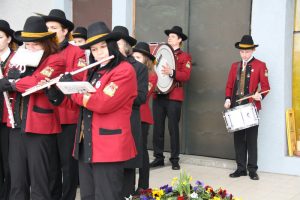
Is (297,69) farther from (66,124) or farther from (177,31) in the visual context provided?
(66,124)

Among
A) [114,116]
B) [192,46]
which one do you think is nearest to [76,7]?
[192,46]

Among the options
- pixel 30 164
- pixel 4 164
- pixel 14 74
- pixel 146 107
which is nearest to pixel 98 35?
pixel 14 74

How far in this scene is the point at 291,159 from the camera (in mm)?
6699

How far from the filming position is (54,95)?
13.4 feet

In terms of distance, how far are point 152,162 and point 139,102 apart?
310 cm

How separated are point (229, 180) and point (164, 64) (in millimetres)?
1973

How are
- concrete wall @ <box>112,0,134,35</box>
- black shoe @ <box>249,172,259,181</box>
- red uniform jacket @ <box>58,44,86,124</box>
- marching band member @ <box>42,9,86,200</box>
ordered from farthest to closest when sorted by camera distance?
1. concrete wall @ <box>112,0,134,35</box>
2. black shoe @ <box>249,172,259,181</box>
3. marching band member @ <box>42,9,86,200</box>
4. red uniform jacket @ <box>58,44,86,124</box>

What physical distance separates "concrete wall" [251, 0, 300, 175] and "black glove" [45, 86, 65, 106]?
12.3 ft

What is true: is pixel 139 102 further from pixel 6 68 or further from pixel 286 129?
pixel 286 129

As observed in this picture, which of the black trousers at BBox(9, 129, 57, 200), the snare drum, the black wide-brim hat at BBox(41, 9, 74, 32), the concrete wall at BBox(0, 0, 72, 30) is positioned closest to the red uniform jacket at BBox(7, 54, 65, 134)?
the black trousers at BBox(9, 129, 57, 200)

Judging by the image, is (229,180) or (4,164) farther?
(229,180)

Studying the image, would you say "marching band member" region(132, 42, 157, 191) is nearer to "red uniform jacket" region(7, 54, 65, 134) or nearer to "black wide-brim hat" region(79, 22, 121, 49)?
"red uniform jacket" region(7, 54, 65, 134)

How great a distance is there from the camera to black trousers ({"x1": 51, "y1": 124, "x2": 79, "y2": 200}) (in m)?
4.87

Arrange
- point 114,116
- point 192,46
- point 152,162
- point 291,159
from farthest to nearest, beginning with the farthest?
point 192,46 < point 152,162 < point 291,159 < point 114,116
